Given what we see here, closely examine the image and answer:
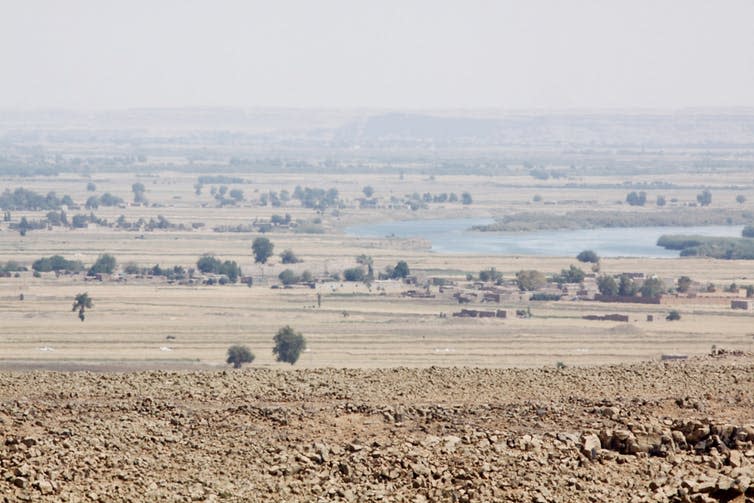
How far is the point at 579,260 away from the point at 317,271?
11.6 meters

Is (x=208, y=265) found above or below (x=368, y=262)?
below

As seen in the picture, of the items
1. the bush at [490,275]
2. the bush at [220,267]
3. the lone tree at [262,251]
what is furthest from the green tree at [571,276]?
the lone tree at [262,251]

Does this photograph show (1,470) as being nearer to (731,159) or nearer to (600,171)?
(600,171)

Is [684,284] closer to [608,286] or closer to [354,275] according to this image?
[608,286]

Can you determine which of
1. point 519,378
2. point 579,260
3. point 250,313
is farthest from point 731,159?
point 519,378

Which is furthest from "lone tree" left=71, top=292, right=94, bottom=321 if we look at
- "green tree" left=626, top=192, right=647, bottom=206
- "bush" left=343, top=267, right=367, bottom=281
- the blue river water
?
"green tree" left=626, top=192, right=647, bottom=206

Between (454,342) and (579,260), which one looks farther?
(579,260)

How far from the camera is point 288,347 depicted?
36750 mm

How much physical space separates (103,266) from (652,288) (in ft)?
75.6

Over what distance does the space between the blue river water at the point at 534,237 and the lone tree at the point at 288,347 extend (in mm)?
36358

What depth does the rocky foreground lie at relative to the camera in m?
9.91

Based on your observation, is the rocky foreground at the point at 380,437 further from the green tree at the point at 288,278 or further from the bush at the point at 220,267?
the bush at the point at 220,267

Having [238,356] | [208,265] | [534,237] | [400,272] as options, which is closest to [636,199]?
[534,237]

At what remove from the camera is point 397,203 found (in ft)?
385
